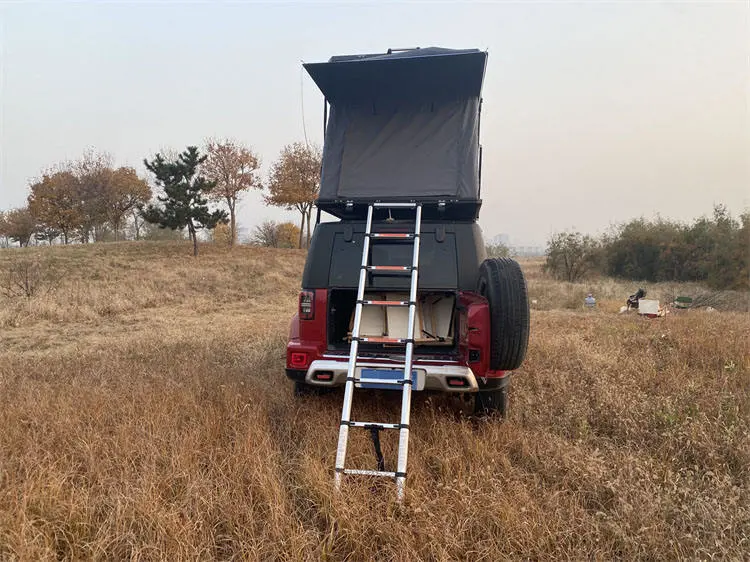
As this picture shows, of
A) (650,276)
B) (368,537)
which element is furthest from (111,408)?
(650,276)

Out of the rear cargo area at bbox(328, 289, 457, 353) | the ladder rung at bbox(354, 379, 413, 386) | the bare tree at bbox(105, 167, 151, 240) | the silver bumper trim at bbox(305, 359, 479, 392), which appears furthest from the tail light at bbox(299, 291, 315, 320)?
the bare tree at bbox(105, 167, 151, 240)

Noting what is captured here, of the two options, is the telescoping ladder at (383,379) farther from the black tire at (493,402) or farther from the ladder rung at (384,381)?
the black tire at (493,402)

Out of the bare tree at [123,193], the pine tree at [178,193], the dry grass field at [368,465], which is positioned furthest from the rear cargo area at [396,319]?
the bare tree at [123,193]

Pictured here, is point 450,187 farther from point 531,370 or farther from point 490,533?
point 490,533

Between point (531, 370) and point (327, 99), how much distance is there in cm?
406

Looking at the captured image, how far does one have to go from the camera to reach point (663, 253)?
25641 millimetres

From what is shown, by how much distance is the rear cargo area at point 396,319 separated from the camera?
3.89m

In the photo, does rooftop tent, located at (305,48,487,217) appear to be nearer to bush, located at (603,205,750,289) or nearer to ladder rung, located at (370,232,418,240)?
ladder rung, located at (370,232,418,240)

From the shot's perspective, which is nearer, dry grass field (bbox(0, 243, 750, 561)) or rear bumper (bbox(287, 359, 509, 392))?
dry grass field (bbox(0, 243, 750, 561))

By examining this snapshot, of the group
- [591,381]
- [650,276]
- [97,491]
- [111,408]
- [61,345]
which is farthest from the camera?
[650,276]

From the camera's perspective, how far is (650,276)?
26359 mm

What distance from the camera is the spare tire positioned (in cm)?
309

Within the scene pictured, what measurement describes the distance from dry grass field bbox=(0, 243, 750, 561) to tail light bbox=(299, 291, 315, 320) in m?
0.86

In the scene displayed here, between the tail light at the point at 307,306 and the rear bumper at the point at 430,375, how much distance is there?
418mm
